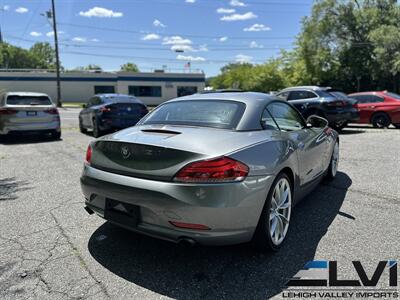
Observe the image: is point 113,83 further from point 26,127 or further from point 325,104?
point 325,104

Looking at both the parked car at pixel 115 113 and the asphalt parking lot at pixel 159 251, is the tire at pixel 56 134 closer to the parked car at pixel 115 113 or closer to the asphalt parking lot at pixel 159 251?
the parked car at pixel 115 113

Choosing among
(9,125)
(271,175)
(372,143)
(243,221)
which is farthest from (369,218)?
(9,125)

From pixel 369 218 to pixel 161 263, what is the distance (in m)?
2.60

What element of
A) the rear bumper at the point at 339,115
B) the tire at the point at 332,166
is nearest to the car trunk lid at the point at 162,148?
the tire at the point at 332,166

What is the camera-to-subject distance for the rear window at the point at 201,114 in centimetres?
348

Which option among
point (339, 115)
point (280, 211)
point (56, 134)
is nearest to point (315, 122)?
point (280, 211)

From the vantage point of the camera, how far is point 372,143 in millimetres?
9320

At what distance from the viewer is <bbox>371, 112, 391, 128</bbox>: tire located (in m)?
12.6

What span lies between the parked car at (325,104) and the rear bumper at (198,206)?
924cm

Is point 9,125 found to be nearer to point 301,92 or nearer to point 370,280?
point 301,92

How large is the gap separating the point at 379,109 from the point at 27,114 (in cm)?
1223

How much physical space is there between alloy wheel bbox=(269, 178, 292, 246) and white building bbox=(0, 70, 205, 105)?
4431 cm

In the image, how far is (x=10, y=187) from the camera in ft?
18.2

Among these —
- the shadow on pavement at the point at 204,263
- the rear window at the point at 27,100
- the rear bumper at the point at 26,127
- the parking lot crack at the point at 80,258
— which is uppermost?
the rear window at the point at 27,100
